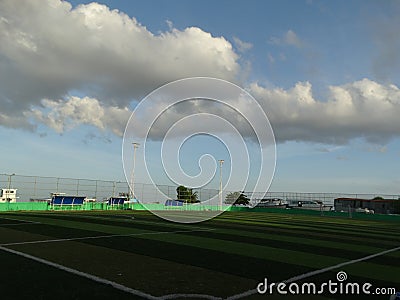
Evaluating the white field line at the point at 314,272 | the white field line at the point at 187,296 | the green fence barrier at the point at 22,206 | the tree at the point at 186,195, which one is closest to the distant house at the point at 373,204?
the tree at the point at 186,195

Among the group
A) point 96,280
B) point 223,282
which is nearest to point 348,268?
point 223,282

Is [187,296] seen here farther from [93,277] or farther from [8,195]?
[8,195]

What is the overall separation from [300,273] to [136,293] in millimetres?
4250

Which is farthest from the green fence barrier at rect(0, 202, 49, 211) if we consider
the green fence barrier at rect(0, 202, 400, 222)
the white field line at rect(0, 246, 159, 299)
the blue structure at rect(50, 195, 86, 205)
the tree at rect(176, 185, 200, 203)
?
the tree at rect(176, 185, 200, 203)

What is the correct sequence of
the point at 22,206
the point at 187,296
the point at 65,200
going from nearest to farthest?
1. the point at 187,296
2. the point at 22,206
3. the point at 65,200

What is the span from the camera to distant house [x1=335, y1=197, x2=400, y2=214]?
6393cm

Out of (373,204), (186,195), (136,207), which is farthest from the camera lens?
(373,204)

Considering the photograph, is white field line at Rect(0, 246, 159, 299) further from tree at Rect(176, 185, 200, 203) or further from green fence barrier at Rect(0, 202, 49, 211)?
tree at Rect(176, 185, 200, 203)

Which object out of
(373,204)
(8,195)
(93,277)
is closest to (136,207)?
(8,195)

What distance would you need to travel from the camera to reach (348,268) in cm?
990

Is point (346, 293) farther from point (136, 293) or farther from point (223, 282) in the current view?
point (136, 293)

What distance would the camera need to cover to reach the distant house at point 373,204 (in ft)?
210

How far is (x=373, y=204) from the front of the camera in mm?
69875

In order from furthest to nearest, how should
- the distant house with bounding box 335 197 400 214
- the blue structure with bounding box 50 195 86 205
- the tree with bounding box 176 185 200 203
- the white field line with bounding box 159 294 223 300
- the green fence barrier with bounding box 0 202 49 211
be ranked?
the tree with bounding box 176 185 200 203 < the distant house with bounding box 335 197 400 214 < the blue structure with bounding box 50 195 86 205 < the green fence barrier with bounding box 0 202 49 211 < the white field line with bounding box 159 294 223 300
